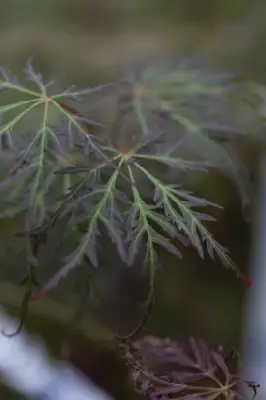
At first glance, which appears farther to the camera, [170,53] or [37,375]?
[170,53]

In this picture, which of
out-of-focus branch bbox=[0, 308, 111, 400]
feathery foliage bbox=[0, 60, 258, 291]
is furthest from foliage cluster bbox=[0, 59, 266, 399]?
out-of-focus branch bbox=[0, 308, 111, 400]

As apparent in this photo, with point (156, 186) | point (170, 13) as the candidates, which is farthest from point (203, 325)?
point (170, 13)

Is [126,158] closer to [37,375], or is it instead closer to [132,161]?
[132,161]

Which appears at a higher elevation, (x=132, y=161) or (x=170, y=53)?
(x=170, y=53)

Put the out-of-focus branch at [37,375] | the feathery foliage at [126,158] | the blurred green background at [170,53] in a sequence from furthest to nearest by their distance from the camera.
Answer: the blurred green background at [170,53]
the out-of-focus branch at [37,375]
the feathery foliage at [126,158]

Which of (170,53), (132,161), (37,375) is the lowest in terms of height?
(37,375)

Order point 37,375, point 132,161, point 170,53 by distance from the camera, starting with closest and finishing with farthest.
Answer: point 132,161
point 37,375
point 170,53

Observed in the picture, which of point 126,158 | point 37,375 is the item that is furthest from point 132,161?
point 37,375

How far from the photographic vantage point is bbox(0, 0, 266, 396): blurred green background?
82 cm

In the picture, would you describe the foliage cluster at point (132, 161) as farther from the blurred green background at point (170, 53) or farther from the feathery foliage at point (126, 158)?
the blurred green background at point (170, 53)

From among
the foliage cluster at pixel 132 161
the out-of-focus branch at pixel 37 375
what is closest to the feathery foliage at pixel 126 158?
the foliage cluster at pixel 132 161

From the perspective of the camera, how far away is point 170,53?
3.44 feet

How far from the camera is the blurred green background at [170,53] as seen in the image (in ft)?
2.68

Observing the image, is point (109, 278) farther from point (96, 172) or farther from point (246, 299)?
point (96, 172)
